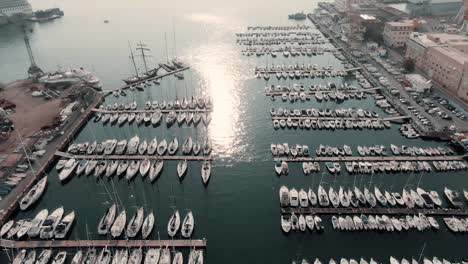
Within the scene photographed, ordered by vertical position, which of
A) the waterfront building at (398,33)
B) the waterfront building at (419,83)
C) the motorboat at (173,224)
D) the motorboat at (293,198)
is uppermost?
the waterfront building at (398,33)

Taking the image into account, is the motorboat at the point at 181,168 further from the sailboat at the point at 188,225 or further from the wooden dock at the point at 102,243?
the wooden dock at the point at 102,243

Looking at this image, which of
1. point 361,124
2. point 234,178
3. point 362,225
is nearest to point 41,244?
point 234,178

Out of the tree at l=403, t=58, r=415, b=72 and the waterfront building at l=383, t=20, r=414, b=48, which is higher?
the waterfront building at l=383, t=20, r=414, b=48

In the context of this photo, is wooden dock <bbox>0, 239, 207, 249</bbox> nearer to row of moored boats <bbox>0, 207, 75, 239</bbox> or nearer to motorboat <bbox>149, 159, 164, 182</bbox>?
row of moored boats <bbox>0, 207, 75, 239</bbox>

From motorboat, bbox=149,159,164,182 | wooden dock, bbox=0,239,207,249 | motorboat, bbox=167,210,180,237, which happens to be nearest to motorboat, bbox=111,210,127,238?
wooden dock, bbox=0,239,207,249

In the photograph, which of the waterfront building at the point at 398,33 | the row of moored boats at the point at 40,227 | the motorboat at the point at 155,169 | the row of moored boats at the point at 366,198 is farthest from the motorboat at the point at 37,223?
the waterfront building at the point at 398,33

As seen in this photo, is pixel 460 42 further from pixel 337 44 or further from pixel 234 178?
pixel 234 178
